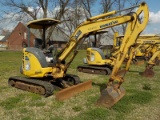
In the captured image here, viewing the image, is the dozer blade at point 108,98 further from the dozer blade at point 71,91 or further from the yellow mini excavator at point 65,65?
the dozer blade at point 71,91

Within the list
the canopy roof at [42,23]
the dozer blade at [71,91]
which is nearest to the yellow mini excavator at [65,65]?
the dozer blade at [71,91]

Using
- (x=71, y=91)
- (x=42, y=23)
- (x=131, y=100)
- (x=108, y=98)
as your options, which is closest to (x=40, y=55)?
(x=42, y=23)

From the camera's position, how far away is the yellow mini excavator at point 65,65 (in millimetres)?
6129

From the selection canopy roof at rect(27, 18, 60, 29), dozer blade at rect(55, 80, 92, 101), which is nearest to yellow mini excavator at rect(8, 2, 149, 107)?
dozer blade at rect(55, 80, 92, 101)

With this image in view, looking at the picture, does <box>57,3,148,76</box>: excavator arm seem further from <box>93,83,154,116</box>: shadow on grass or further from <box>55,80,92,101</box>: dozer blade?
<box>93,83,154,116</box>: shadow on grass

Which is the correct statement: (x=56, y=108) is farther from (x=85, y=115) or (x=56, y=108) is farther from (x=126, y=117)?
(x=126, y=117)

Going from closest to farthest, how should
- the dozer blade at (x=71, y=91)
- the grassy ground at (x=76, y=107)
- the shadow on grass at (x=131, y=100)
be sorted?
the grassy ground at (x=76, y=107)
the shadow on grass at (x=131, y=100)
the dozer blade at (x=71, y=91)

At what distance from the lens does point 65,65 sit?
291 inches

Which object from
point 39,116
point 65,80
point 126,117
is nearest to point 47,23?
point 65,80

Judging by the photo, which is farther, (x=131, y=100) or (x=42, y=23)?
(x=42, y=23)

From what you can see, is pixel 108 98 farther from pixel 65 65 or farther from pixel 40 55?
pixel 40 55

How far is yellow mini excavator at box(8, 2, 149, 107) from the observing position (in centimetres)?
613

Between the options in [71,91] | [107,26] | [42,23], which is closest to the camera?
[107,26]

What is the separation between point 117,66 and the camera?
244 inches
